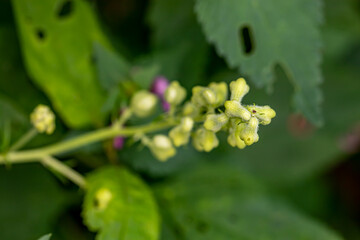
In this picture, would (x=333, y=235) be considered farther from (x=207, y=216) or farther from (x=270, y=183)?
(x=270, y=183)

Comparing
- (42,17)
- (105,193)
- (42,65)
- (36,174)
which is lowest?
(105,193)

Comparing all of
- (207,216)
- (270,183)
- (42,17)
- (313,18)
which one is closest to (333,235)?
(207,216)

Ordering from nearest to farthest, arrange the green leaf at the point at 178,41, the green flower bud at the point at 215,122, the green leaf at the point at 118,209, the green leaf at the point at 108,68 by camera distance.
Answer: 1. the green flower bud at the point at 215,122
2. the green leaf at the point at 118,209
3. the green leaf at the point at 108,68
4. the green leaf at the point at 178,41

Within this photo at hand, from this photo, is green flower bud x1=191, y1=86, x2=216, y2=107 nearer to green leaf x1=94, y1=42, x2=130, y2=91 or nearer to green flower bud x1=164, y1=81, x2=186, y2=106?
green flower bud x1=164, y1=81, x2=186, y2=106

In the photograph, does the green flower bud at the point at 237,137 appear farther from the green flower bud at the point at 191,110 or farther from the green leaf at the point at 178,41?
the green leaf at the point at 178,41

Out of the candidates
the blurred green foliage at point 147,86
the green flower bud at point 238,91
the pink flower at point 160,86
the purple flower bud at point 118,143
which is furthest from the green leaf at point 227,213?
the green flower bud at point 238,91

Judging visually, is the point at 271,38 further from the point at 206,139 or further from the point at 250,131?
the point at 250,131

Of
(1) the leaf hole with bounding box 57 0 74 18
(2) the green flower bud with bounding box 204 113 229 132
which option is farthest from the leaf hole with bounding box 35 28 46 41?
(2) the green flower bud with bounding box 204 113 229 132
